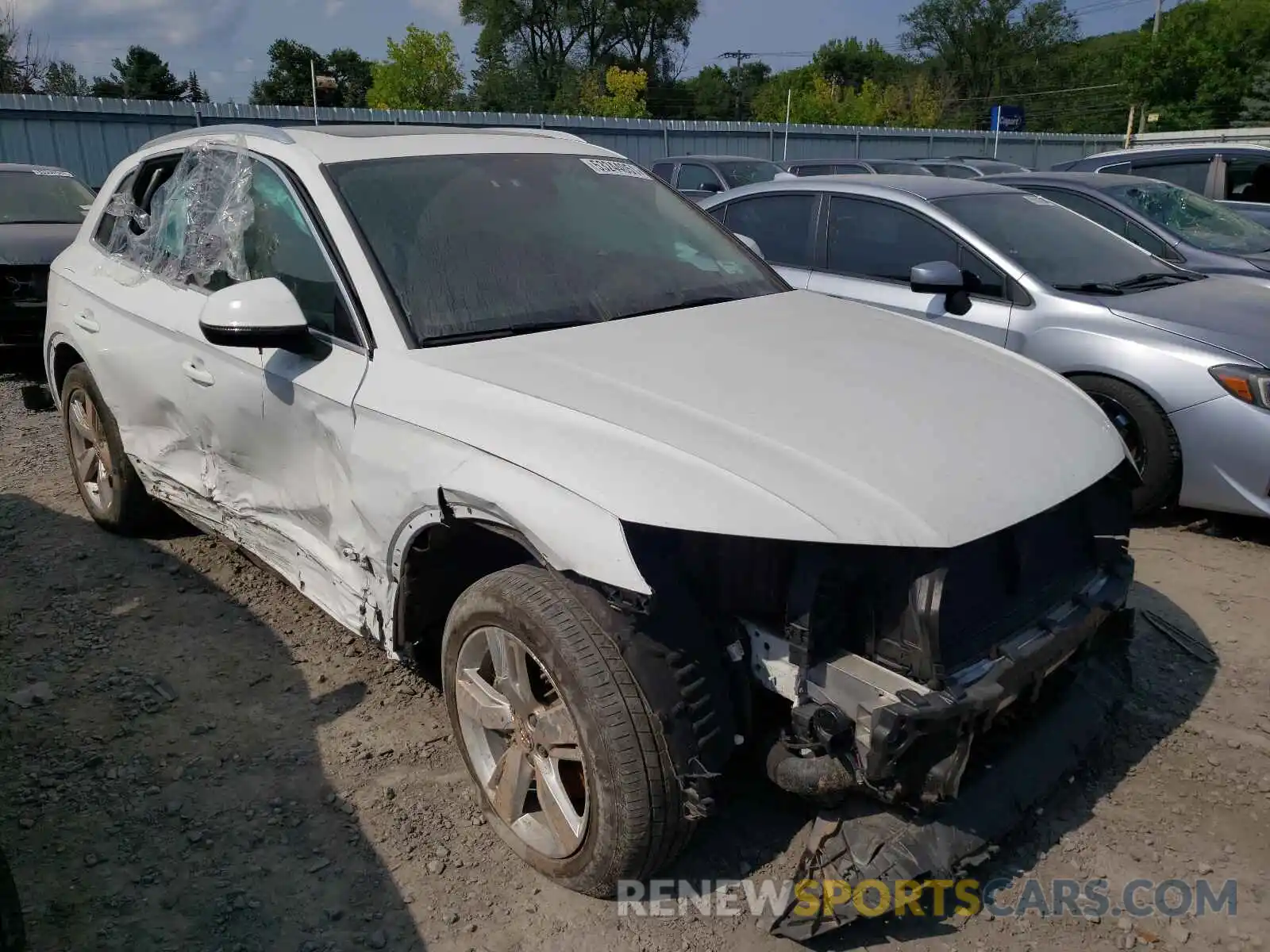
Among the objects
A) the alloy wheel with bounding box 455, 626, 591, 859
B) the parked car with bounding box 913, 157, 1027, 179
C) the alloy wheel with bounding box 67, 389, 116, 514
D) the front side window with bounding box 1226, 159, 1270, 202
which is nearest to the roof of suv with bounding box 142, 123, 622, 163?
the alloy wheel with bounding box 67, 389, 116, 514

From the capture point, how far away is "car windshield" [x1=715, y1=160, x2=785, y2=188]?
1388cm

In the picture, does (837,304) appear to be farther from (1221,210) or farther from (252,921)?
(1221,210)

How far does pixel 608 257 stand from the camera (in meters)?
3.32

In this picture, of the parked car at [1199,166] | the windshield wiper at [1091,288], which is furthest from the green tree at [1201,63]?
the windshield wiper at [1091,288]

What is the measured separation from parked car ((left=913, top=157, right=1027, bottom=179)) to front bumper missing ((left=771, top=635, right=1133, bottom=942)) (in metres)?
13.7

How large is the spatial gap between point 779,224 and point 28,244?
6.17 metres

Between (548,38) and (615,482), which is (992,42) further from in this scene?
(615,482)

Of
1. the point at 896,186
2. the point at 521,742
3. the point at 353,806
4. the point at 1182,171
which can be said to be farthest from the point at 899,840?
the point at 1182,171

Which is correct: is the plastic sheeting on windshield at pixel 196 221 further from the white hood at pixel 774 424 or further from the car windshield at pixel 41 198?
the car windshield at pixel 41 198

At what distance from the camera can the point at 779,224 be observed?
6.25 meters

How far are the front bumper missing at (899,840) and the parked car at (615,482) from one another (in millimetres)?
23

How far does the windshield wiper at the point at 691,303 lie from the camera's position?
312cm

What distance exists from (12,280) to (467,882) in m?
7.55

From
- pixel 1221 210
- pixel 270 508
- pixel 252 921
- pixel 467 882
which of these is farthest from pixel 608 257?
pixel 1221 210
